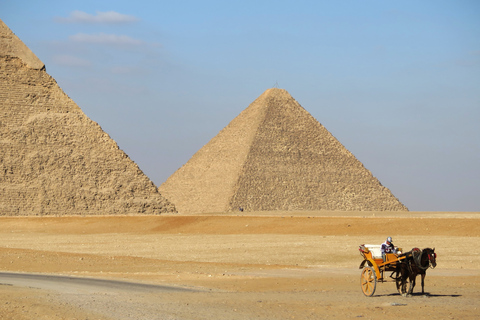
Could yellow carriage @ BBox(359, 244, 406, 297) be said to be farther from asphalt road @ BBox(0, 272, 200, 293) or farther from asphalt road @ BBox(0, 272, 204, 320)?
asphalt road @ BBox(0, 272, 200, 293)

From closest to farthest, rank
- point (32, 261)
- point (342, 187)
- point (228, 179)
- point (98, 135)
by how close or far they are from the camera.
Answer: point (32, 261) < point (98, 135) < point (228, 179) < point (342, 187)

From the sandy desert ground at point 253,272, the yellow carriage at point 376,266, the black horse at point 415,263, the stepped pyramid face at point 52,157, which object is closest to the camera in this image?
the sandy desert ground at point 253,272

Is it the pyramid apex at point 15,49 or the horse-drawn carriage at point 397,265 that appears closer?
the horse-drawn carriage at point 397,265

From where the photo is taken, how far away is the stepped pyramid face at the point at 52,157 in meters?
61.0

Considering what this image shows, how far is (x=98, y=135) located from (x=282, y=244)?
1456 inches

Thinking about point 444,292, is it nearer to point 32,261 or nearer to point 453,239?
point 32,261

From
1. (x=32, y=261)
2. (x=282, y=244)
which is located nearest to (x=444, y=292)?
(x=32, y=261)

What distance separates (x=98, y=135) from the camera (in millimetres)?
67875

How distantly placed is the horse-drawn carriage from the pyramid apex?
55582 mm

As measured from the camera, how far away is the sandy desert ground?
14.3 metres

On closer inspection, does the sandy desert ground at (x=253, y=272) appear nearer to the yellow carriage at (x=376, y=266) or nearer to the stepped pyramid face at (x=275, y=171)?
the yellow carriage at (x=376, y=266)

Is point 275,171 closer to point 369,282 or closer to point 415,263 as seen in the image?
point 369,282

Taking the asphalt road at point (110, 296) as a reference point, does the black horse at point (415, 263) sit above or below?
above

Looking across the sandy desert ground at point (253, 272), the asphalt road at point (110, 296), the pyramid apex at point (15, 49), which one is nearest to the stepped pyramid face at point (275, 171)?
the pyramid apex at point (15, 49)
